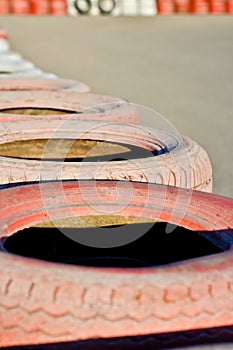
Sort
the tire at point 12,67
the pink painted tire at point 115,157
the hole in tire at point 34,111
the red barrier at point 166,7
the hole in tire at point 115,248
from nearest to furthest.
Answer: the hole in tire at point 115,248
the pink painted tire at point 115,157
the hole in tire at point 34,111
the tire at point 12,67
the red barrier at point 166,7

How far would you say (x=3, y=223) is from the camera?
242 centimetres

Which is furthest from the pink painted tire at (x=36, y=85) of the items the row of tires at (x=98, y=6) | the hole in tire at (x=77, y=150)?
the row of tires at (x=98, y=6)

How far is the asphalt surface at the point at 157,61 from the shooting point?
6575 mm

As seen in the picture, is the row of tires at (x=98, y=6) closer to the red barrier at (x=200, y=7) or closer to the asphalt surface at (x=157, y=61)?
the asphalt surface at (x=157, y=61)

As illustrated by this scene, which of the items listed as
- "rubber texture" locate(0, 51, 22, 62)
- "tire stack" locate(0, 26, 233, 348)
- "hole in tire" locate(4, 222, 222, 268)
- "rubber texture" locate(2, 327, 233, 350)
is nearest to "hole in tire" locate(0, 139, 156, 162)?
"tire stack" locate(0, 26, 233, 348)

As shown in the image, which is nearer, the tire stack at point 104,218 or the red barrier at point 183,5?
the tire stack at point 104,218

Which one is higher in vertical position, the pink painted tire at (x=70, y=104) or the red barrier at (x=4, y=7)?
the pink painted tire at (x=70, y=104)

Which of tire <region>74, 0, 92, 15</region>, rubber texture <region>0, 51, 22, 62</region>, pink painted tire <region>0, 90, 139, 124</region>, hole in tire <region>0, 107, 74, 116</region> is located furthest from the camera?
tire <region>74, 0, 92, 15</region>

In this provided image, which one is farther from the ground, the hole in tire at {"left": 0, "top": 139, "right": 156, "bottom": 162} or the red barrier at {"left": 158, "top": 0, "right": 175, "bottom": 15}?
the hole in tire at {"left": 0, "top": 139, "right": 156, "bottom": 162}

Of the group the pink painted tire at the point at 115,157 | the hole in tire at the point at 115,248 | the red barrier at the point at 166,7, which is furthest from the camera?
the red barrier at the point at 166,7

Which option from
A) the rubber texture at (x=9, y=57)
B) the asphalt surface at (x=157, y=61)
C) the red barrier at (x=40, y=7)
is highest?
the rubber texture at (x=9, y=57)

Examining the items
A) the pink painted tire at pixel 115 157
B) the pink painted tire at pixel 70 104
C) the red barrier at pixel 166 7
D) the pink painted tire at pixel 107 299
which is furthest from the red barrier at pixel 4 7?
the pink painted tire at pixel 107 299

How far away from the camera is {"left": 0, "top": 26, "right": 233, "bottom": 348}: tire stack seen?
1943mm

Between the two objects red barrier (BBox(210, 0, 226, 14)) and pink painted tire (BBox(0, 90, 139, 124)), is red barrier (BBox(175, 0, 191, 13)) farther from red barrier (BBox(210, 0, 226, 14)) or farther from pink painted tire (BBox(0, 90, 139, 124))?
pink painted tire (BBox(0, 90, 139, 124))
